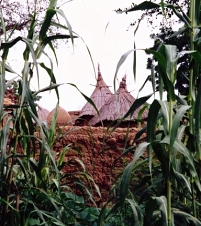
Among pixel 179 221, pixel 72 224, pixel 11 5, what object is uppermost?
pixel 11 5

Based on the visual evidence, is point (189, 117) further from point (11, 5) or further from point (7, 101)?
point (11, 5)

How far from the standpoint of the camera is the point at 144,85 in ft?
5.37

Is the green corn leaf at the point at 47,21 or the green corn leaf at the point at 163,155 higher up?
the green corn leaf at the point at 47,21

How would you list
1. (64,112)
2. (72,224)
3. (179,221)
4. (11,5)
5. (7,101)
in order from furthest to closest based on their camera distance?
(11,5), (64,112), (7,101), (72,224), (179,221)

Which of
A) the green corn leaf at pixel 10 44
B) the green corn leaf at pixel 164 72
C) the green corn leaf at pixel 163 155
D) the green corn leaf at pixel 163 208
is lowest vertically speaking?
the green corn leaf at pixel 163 208

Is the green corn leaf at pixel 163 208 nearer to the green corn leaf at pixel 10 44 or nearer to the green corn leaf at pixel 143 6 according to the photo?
the green corn leaf at pixel 143 6

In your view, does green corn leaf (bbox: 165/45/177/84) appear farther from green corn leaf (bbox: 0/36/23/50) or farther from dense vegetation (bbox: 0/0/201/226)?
green corn leaf (bbox: 0/36/23/50)

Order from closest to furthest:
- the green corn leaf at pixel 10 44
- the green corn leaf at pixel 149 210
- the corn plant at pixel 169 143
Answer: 1. the corn plant at pixel 169 143
2. the green corn leaf at pixel 149 210
3. the green corn leaf at pixel 10 44

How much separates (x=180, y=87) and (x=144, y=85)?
4061 mm

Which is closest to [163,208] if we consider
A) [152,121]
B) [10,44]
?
[152,121]

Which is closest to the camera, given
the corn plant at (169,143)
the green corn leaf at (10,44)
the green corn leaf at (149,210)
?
the corn plant at (169,143)

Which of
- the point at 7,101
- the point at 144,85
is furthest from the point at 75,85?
the point at 7,101

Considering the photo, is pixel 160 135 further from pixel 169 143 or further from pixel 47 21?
pixel 47 21

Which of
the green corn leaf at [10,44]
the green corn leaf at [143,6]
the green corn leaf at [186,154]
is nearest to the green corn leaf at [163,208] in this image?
the green corn leaf at [186,154]
